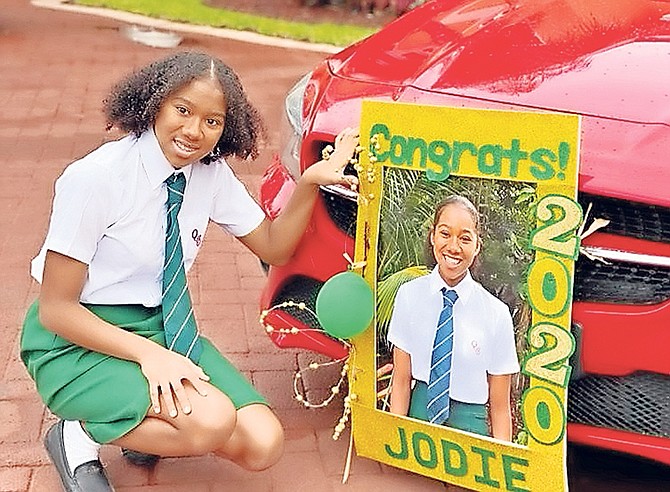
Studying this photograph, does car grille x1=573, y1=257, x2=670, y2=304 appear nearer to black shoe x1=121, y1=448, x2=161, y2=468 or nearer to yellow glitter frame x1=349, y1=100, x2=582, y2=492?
yellow glitter frame x1=349, y1=100, x2=582, y2=492

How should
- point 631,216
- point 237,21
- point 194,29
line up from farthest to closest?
point 237,21
point 194,29
point 631,216

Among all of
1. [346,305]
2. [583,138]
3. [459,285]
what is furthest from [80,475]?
[583,138]

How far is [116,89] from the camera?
8.73ft

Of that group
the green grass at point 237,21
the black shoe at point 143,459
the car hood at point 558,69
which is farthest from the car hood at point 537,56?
the green grass at point 237,21

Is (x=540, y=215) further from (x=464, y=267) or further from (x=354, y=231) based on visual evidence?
(x=354, y=231)

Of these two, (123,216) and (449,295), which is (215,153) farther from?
(449,295)

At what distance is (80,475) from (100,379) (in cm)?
33

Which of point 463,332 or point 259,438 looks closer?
point 463,332

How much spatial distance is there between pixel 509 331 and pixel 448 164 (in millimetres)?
420

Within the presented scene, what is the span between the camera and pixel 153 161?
2533 millimetres

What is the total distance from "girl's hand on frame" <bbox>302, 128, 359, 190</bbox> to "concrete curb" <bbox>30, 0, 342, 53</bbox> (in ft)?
22.0

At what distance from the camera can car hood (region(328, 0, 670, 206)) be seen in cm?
226

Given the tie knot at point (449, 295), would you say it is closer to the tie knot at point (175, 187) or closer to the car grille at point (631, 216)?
the car grille at point (631, 216)

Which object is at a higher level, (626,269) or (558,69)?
(558,69)
